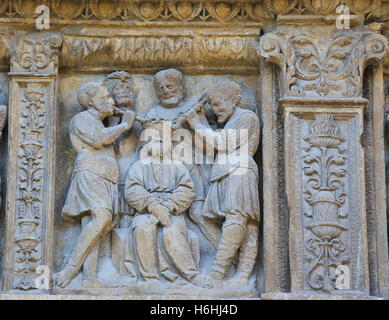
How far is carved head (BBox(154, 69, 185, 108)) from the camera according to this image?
35.0ft

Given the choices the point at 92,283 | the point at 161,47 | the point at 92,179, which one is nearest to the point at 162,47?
the point at 161,47

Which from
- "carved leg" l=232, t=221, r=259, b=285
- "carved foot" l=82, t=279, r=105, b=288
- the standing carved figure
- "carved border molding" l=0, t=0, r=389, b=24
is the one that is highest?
"carved border molding" l=0, t=0, r=389, b=24

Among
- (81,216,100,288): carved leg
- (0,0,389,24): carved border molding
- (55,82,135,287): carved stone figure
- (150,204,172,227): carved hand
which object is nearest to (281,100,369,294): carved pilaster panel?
(0,0,389,24): carved border molding

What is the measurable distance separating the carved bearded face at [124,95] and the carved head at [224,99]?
0.65 metres

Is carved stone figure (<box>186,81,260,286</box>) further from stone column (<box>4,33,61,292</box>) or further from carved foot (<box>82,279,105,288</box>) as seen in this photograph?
stone column (<box>4,33,61,292</box>)

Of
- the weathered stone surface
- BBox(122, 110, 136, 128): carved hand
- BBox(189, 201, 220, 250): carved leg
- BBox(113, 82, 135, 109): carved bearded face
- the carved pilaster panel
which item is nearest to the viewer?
the carved pilaster panel

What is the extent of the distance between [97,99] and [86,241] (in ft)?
4.03

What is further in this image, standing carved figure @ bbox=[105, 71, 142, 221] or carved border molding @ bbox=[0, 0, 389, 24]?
carved border molding @ bbox=[0, 0, 389, 24]

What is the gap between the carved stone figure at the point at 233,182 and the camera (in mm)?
10172

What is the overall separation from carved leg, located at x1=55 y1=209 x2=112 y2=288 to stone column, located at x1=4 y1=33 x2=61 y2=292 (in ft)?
0.56

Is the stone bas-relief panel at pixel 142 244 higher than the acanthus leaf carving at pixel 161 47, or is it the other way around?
the acanthus leaf carving at pixel 161 47

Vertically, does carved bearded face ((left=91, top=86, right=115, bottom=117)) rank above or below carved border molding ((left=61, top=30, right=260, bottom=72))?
below

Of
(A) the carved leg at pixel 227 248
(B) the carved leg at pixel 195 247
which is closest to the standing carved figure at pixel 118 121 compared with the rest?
(B) the carved leg at pixel 195 247

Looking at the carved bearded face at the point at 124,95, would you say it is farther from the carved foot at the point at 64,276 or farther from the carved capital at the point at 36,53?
the carved foot at the point at 64,276
